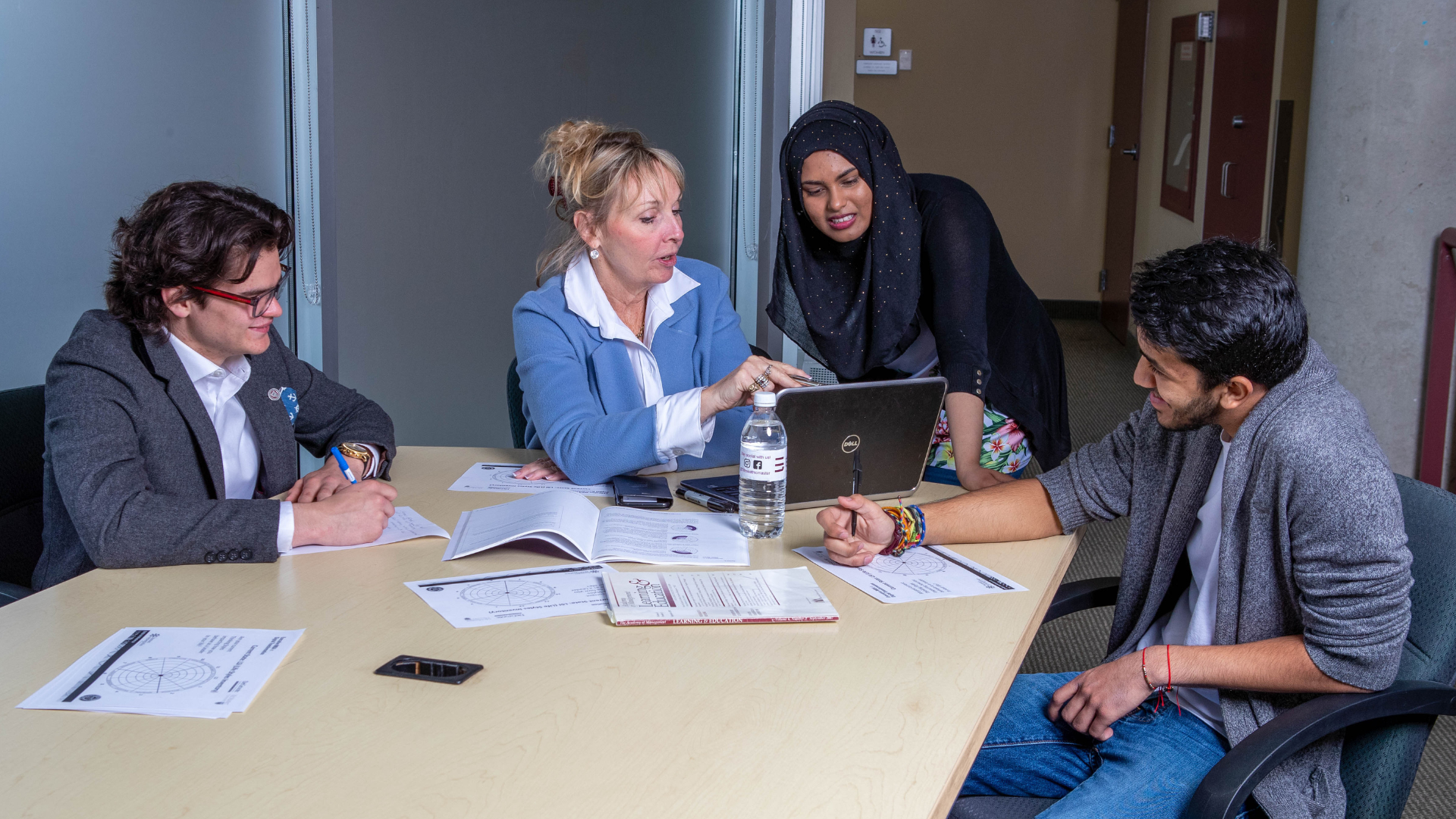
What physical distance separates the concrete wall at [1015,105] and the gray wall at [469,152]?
4.14 metres

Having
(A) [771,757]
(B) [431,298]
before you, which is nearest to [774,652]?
(A) [771,757]

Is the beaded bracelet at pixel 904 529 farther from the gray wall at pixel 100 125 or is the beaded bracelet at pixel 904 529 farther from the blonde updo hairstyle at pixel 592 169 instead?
the gray wall at pixel 100 125

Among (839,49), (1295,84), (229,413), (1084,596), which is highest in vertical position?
(839,49)

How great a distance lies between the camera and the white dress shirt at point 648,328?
1.88 meters

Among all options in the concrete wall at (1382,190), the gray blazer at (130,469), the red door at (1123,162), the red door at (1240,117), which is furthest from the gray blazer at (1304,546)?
the red door at (1123,162)

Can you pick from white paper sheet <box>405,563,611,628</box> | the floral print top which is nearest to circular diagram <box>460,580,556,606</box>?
white paper sheet <box>405,563,611,628</box>

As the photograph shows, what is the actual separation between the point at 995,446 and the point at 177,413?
1510mm

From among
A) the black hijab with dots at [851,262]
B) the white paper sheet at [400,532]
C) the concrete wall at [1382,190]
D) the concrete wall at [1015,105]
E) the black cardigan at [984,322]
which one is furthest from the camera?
the concrete wall at [1015,105]

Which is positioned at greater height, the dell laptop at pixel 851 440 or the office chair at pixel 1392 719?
the dell laptop at pixel 851 440

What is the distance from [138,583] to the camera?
1.43 metres

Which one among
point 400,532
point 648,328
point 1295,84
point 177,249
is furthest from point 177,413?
point 1295,84

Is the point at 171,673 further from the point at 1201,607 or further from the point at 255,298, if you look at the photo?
the point at 1201,607

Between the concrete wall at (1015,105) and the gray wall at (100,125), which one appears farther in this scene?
the concrete wall at (1015,105)

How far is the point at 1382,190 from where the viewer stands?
2.87 meters
